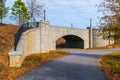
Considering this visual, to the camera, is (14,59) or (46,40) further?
(46,40)

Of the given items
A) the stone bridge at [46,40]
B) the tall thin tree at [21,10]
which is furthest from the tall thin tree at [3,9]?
the stone bridge at [46,40]

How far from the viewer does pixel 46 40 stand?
32.3 m

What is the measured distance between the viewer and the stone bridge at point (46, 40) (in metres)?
20.7

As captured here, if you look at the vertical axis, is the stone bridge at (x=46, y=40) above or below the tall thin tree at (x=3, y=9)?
below

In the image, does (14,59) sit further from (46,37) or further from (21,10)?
(21,10)

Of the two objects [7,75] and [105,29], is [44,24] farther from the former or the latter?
[7,75]

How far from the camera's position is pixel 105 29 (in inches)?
823

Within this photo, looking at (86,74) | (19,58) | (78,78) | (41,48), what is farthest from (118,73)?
(41,48)

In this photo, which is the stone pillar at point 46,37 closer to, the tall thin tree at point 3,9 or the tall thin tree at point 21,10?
the tall thin tree at point 3,9

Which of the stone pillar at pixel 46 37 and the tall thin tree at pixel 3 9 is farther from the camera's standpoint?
the tall thin tree at pixel 3 9

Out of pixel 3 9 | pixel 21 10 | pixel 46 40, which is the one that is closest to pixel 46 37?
pixel 46 40

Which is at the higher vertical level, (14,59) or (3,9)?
(3,9)

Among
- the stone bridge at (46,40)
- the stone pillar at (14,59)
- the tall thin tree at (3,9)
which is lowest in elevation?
the stone pillar at (14,59)

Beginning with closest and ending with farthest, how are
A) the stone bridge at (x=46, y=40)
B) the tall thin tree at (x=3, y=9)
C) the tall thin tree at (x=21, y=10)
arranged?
the stone bridge at (x=46, y=40) < the tall thin tree at (x=3, y=9) < the tall thin tree at (x=21, y=10)
